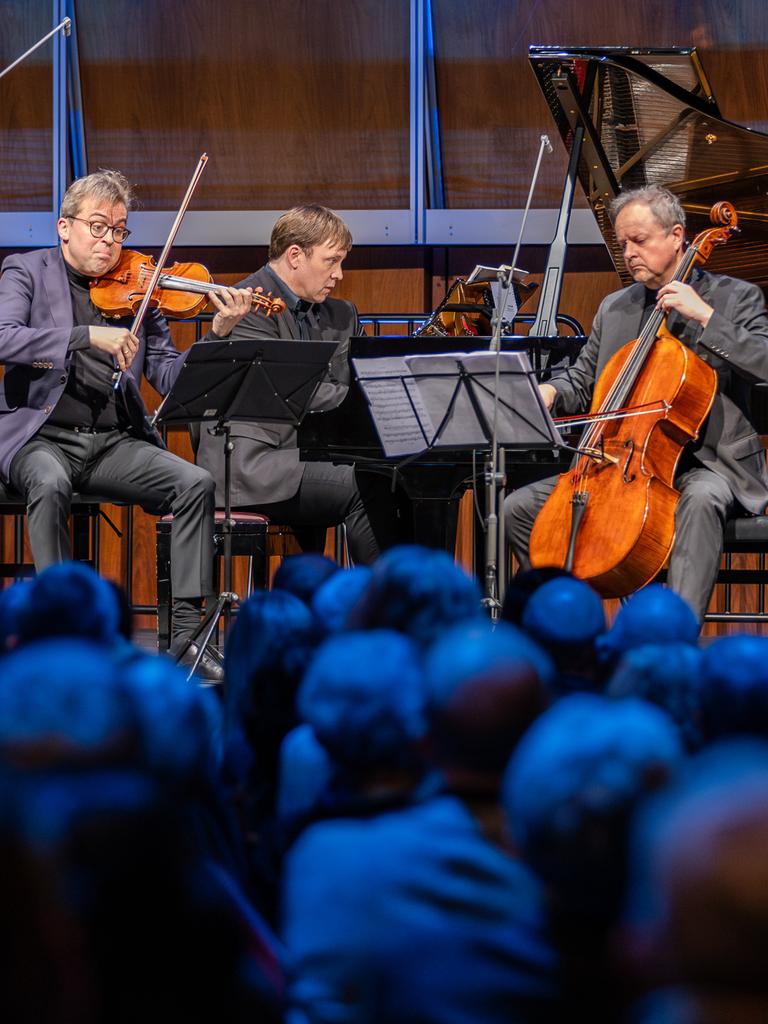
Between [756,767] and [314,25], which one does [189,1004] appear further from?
[314,25]

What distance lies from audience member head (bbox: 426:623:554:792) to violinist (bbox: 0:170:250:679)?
2.48 meters

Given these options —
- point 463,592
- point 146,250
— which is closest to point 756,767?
point 463,592

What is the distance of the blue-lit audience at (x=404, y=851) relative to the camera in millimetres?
528

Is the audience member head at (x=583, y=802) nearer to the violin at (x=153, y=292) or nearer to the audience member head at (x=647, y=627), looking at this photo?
the audience member head at (x=647, y=627)

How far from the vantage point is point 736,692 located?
30.5 inches

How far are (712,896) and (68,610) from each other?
616 mm

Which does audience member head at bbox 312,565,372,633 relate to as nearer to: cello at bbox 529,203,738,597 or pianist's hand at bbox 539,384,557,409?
cello at bbox 529,203,738,597

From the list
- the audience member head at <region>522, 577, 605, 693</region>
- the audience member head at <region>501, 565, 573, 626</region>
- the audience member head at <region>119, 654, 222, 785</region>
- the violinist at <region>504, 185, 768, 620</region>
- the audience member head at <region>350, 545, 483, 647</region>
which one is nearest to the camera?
the audience member head at <region>119, 654, 222, 785</region>

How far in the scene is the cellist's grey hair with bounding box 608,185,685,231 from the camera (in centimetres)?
345

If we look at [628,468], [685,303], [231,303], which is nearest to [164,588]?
[231,303]

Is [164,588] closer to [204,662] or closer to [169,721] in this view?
[204,662]

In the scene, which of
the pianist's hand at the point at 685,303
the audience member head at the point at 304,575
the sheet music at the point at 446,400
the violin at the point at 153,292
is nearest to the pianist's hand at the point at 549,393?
Answer: the pianist's hand at the point at 685,303

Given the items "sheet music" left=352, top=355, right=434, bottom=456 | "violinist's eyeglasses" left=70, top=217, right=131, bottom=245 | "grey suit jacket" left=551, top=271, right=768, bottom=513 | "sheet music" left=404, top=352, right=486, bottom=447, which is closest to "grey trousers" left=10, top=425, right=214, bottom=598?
"violinist's eyeglasses" left=70, top=217, right=131, bottom=245

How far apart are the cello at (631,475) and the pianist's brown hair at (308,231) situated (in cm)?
119
